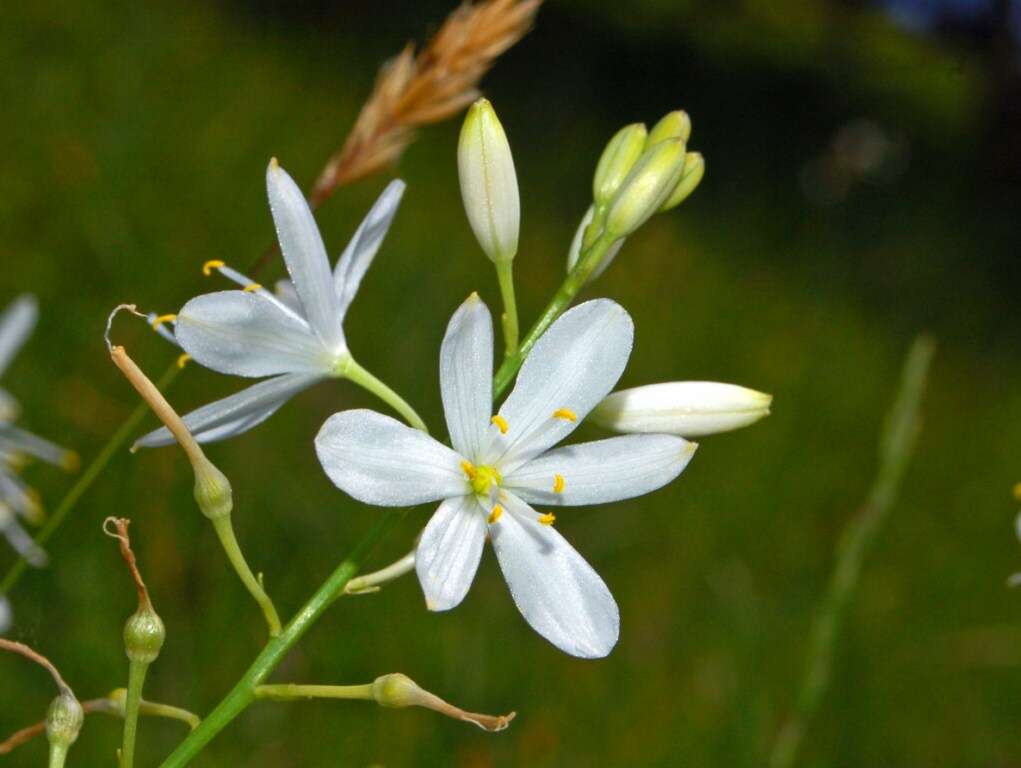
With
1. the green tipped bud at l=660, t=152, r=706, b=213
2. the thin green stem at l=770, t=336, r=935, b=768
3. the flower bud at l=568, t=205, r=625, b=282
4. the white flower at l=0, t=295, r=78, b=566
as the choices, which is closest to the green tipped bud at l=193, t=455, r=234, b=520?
the flower bud at l=568, t=205, r=625, b=282

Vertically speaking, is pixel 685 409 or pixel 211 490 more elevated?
pixel 685 409

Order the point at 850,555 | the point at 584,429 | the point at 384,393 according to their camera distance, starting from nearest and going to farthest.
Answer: the point at 384,393 < the point at 850,555 < the point at 584,429

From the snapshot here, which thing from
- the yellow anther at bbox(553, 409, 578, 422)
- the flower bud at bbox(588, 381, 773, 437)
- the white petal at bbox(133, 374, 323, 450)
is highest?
the flower bud at bbox(588, 381, 773, 437)

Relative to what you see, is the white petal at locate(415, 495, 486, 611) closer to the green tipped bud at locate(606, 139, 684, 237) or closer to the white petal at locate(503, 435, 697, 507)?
the white petal at locate(503, 435, 697, 507)

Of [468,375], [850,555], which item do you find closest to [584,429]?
[850,555]

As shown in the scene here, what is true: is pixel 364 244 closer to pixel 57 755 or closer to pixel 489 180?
pixel 489 180

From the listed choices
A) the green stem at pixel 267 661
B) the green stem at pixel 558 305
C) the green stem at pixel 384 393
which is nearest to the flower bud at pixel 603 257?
the green stem at pixel 558 305

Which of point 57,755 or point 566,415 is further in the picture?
point 566,415

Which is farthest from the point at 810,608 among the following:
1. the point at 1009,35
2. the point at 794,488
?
the point at 1009,35
